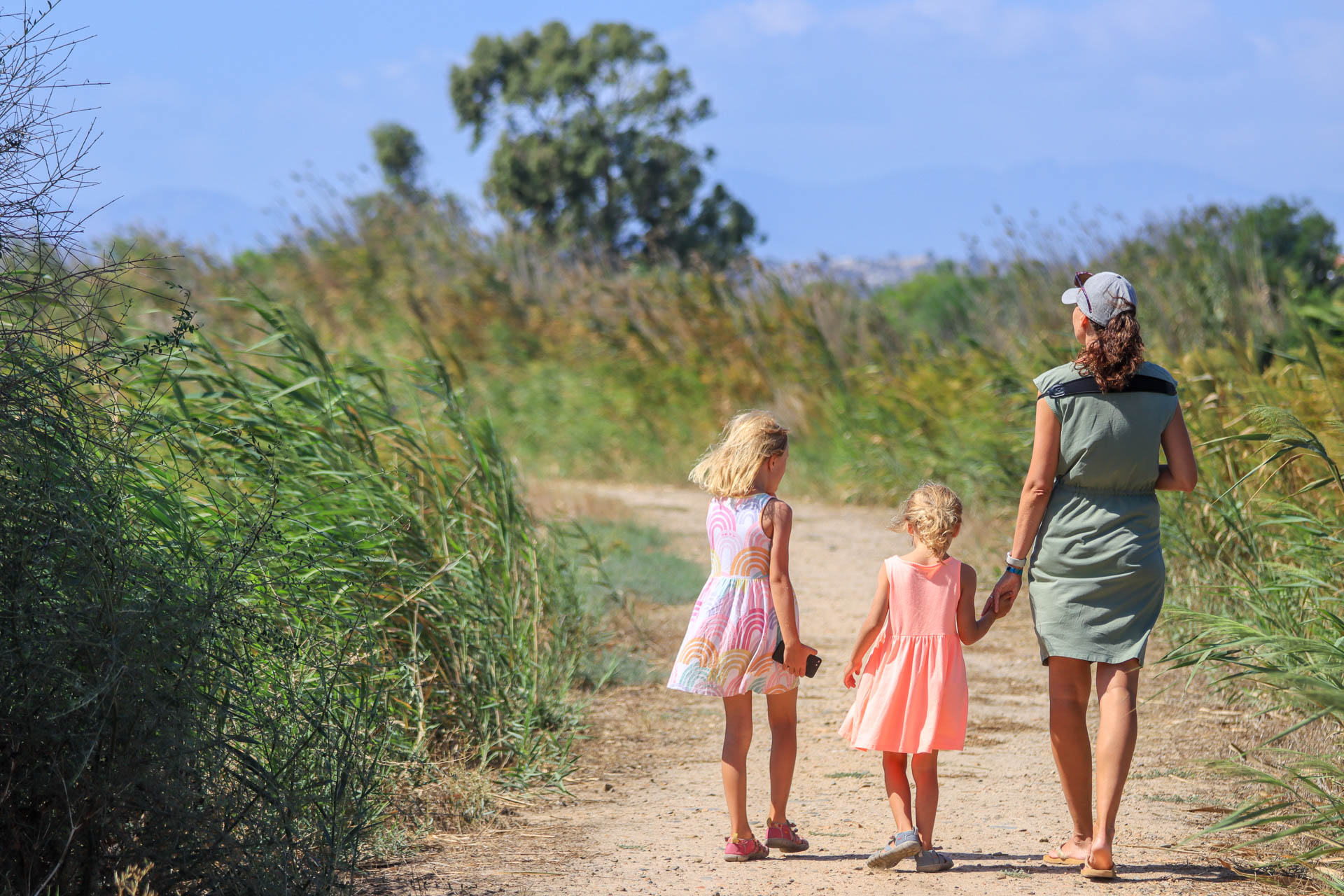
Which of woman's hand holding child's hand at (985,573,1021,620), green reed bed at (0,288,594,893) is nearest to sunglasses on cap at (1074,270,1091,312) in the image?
woman's hand holding child's hand at (985,573,1021,620)

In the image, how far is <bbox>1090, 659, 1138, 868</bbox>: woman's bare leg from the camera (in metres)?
3.52

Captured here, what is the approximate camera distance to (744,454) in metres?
3.88

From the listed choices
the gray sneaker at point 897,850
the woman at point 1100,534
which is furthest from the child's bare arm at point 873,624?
the gray sneaker at point 897,850

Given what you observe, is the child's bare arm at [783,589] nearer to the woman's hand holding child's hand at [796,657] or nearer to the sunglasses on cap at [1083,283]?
the woman's hand holding child's hand at [796,657]

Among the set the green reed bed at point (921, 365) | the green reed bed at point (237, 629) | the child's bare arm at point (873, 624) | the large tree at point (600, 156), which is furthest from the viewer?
the large tree at point (600, 156)

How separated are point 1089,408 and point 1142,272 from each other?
7855mm

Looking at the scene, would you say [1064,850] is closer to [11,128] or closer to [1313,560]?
[1313,560]

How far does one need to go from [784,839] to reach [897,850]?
0.39 m

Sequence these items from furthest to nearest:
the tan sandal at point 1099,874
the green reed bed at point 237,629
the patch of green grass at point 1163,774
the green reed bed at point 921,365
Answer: the green reed bed at point 921,365, the patch of green grass at point 1163,774, the tan sandal at point 1099,874, the green reed bed at point 237,629

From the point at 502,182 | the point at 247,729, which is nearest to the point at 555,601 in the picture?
the point at 247,729

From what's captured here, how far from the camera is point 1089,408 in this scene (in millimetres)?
3623

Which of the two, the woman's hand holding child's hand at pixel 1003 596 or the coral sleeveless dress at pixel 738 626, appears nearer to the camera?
the woman's hand holding child's hand at pixel 1003 596

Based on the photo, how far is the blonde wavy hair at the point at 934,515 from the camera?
12.1 ft

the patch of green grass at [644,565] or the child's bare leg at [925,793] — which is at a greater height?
the patch of green grass at [644,565]
